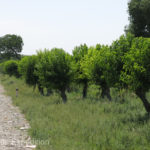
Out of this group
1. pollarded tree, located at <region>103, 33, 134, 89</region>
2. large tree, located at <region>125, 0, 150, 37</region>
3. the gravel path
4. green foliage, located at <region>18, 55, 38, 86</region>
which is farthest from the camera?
large tree, located at <region>125, 0, 150, 37</region>

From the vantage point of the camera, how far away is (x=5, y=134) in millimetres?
10477

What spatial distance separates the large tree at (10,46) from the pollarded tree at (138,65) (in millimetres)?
94096

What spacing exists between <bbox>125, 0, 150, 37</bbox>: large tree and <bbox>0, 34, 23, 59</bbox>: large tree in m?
75.2

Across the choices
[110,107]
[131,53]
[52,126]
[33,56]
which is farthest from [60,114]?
[33,56]

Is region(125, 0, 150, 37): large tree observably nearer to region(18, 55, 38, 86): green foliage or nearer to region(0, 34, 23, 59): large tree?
region(18, 55, 38, 86): green foliage

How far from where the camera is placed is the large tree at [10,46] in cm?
9931

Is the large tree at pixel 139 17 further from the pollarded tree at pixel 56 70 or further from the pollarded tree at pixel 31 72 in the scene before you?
the pollarded tree at pixel 31 72

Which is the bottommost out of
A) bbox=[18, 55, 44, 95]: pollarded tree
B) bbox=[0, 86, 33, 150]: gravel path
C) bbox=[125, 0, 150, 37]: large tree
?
bbox=[0, 86, 33, 150]: gravel path

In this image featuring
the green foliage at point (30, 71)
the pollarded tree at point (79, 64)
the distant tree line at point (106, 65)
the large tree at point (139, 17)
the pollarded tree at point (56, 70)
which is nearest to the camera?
the distant tree line at point (106, 65)

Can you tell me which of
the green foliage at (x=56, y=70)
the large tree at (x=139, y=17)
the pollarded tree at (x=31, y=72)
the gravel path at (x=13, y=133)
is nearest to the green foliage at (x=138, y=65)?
the gravel path at (x=13, y=133)

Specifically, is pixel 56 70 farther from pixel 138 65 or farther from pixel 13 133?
pixel 13 133

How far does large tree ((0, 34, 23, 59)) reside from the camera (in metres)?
99.3

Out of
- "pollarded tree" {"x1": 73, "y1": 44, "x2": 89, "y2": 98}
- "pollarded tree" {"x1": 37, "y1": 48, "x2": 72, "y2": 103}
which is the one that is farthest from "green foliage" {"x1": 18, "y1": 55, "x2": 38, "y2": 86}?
"pollarded tree" {"x1": 37, "y1": 48, "x2": 72, "y2": 103}

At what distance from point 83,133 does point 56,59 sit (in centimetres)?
1190
